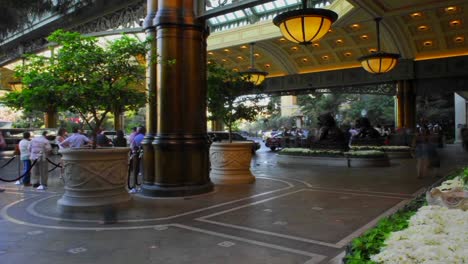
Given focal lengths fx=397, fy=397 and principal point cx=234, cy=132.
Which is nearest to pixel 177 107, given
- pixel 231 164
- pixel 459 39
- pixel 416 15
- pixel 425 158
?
pixel 231 164

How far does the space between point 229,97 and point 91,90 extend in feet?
14.6

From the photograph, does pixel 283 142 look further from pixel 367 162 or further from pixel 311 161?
pixel 367 162

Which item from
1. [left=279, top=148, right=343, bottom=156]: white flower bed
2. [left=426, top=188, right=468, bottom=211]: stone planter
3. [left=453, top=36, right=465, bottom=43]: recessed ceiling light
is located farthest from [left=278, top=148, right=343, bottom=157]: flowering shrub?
[left=426, top=188, right=468, bottom=211]: stone planter

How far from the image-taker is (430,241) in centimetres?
280

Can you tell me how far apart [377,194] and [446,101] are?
3448 cm

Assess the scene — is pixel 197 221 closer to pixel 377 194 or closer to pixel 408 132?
pixel 377 194

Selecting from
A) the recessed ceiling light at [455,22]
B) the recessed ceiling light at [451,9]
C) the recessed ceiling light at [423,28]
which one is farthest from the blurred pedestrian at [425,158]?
the recessed ceiling light at [423,28]

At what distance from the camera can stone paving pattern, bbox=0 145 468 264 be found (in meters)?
4.52

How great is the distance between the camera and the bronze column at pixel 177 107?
8414 mm

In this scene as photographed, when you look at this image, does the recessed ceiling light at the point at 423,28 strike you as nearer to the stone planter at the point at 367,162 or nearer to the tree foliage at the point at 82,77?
the stone planter at the point at 367,162

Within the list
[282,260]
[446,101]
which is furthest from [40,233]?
[446,101]

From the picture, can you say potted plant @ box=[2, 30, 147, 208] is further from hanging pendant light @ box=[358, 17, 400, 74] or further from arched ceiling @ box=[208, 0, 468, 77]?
arched ceiling @ box=[208, 0, 468, 77]

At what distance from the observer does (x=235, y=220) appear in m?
6.16

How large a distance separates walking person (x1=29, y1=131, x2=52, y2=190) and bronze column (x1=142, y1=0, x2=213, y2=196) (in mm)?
3221
